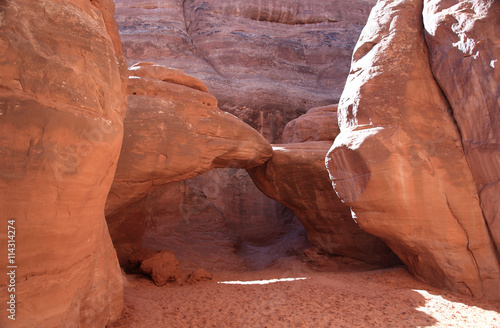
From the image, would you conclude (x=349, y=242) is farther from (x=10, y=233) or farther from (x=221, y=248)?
(x=10, y=233)

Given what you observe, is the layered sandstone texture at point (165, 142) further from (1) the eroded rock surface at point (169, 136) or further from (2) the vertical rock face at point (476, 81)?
(2) the vertical rock face at point (476, 81)

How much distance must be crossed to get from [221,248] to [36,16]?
299 inches

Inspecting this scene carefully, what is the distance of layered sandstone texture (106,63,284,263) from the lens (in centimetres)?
599

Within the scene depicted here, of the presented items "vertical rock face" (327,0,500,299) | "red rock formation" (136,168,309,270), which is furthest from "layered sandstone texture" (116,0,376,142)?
"vertical rock face" (327,0,500,299)

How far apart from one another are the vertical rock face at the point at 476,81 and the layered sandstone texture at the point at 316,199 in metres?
3.11

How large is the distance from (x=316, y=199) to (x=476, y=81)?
13.6 feet

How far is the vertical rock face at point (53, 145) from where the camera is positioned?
2516 millimetres

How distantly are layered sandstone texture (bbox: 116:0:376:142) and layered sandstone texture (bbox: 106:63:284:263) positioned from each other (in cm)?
607

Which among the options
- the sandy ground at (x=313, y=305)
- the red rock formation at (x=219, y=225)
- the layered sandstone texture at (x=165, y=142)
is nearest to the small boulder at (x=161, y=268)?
the sandy ground at (x=313, y=305)

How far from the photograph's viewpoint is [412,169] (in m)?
4.83

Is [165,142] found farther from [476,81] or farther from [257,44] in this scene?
[257,44]

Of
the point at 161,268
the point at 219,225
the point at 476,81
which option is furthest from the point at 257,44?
the point at 476,81

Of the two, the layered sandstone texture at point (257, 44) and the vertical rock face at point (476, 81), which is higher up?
the layered sandstone texture at point (257, 44)

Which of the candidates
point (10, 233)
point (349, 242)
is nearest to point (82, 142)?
point (10, 233)
